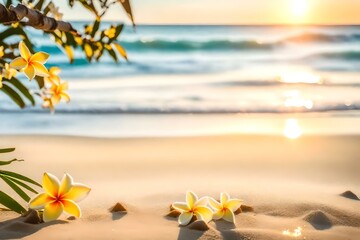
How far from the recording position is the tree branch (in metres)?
1.35

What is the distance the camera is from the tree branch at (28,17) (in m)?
1.35

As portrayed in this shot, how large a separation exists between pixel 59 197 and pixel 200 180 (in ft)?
4.77

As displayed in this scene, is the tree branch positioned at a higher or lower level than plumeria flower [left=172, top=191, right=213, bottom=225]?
higher

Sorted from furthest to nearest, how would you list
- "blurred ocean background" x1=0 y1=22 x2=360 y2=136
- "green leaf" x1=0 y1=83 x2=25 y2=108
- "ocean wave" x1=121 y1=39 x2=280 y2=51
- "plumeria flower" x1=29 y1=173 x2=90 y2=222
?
"ocean wave" x1=121 y1=39 x2=280 y2=51 → "blurred ocean background" x1=0 y1=22 x2=360 y2=136 → "green leaf" x1=0 y1=83 x2=25 y2=108 → "plumeria flower" x1=29 y1=173 x2=90 y2=222

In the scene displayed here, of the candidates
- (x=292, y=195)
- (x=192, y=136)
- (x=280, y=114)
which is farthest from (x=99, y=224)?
(x=280, y=114)

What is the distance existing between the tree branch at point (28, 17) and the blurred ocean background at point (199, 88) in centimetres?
246

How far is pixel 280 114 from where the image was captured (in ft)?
17.8

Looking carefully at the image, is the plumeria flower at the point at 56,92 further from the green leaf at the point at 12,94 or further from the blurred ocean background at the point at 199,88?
the blurred ocean background at the point at 199,88

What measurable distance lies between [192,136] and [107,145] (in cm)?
61

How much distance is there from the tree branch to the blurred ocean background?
97.0 inches

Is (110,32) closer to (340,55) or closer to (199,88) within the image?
(199,88)

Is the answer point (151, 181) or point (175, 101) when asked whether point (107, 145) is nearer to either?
point (151, 181)

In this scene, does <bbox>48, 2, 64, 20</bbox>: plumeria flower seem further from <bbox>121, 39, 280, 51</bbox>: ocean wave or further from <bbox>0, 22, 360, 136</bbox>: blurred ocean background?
<bbox>121, 39, 280, 51</bbox>: ocean wave

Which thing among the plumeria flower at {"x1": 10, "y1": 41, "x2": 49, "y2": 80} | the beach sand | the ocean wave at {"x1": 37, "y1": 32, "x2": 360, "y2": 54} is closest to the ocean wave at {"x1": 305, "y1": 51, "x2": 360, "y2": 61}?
the ocean wave at {"x1": 37, "y1": 32, "x2": 360, "y2": 54}
